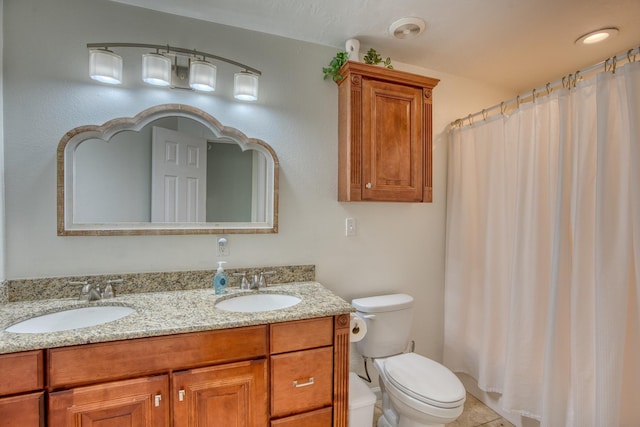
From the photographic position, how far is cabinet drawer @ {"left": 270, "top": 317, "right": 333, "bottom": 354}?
1319mm

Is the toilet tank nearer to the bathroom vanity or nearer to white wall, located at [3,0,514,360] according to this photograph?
white wall, located at [3,0,514,360]

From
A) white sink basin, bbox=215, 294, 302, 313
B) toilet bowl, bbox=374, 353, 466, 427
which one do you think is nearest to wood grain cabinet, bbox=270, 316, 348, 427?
white sink basin, bbox=215, 294, 302, 313

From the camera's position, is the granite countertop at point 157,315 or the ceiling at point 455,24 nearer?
the granite countertop at point 157,315

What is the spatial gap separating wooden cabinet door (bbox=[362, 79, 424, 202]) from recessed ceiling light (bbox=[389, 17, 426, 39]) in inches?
10.5

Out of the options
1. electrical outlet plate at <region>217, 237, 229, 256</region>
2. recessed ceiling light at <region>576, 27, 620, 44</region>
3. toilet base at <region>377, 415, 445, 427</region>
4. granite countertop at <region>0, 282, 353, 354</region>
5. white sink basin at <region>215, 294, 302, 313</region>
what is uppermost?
recessed ceiling light at <region>576, 27, 620, 44</region>

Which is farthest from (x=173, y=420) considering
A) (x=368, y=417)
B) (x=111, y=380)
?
(x=368, y=417)

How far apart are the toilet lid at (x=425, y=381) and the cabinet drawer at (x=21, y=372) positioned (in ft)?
4.85

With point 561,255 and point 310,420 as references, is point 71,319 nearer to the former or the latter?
point 310,420

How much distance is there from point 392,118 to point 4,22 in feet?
6.37

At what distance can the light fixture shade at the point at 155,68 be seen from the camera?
4.96ft

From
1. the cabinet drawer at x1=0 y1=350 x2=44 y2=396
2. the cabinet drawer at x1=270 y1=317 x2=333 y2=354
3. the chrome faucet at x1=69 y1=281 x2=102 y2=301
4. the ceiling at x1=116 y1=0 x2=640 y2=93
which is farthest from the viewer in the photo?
the ceiling at x1=116 y1=0 x2=640 y2=93

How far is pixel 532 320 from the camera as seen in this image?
1692mm

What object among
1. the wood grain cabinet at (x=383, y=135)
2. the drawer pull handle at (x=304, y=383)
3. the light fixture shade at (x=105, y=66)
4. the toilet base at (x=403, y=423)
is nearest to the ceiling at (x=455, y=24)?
the wood grain cabinet at (x=383, y=135)

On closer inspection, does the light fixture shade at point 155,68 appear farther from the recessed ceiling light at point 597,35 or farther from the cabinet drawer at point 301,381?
the recessed ceiling light at point 597,35
